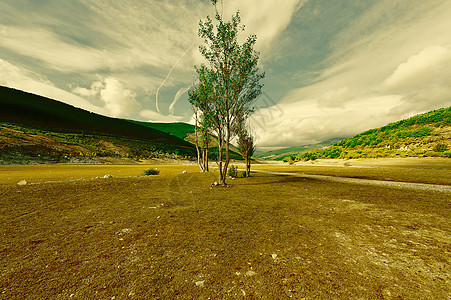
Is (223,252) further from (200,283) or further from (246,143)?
(246,143)

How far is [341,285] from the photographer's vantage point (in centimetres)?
347

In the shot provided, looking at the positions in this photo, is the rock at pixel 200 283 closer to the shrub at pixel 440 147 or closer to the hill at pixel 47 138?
the hill at pixel 47 138

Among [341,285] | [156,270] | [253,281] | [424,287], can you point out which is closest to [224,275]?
[253,281]

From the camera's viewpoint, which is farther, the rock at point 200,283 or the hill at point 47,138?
the hill at point 47,138

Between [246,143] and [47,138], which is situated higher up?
[47,138]

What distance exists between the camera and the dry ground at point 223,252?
3383 mm

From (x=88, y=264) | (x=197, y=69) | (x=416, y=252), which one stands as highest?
(x=197, y=69)

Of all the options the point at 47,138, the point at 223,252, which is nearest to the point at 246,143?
the point at 223,252

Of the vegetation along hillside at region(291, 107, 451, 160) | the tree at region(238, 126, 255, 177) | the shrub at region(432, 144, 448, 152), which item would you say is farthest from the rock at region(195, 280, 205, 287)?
the shrub at region(432, 144, 448, 152)

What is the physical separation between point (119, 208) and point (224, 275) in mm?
7527

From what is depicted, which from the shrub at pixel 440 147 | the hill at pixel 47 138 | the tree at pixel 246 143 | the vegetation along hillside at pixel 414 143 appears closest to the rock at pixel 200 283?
the tree at pixel 246 143

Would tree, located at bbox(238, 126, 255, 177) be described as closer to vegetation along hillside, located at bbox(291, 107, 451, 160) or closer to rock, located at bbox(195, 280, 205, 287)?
rock, located at bbox(195, 280, 205, 287)

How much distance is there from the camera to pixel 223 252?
4855mm

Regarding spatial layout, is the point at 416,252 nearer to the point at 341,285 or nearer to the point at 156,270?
the point at 341,285
